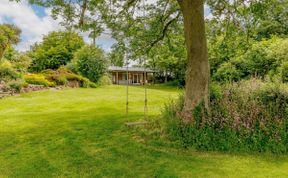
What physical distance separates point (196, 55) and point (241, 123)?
6.36 feet

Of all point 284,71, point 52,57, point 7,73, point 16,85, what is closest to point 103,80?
point 7,73

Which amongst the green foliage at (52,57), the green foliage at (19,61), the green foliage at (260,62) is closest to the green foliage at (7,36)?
the green foliage at (19,61)

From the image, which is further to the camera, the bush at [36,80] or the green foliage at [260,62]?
the bush at [36,80]

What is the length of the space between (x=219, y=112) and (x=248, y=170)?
1799mm

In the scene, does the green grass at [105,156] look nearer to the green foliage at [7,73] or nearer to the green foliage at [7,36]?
the green foliage at [7,73]

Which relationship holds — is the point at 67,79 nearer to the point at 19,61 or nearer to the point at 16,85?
the point at 19,61

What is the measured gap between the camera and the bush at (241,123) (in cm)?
629

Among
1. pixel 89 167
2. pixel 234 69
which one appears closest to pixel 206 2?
pixel 89 167

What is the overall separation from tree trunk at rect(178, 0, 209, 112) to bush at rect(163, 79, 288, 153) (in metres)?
0.32

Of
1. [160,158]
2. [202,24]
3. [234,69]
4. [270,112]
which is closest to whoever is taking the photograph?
[160,158]

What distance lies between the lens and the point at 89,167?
17.7ft

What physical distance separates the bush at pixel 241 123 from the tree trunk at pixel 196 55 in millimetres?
319

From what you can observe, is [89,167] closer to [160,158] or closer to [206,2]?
[160,158]

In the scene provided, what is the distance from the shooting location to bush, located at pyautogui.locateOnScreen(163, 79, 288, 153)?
6289 mm
